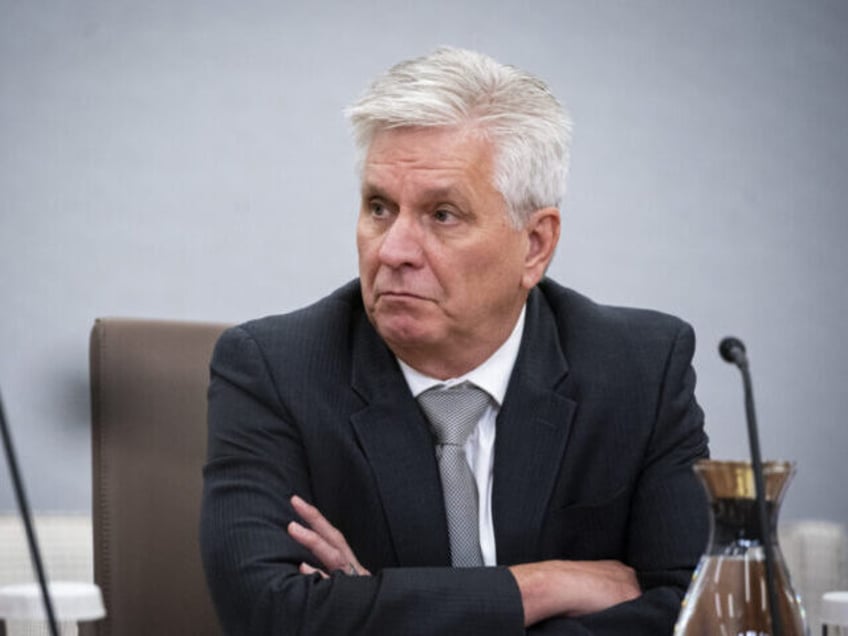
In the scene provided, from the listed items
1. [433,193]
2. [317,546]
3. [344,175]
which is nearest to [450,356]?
[433,193]

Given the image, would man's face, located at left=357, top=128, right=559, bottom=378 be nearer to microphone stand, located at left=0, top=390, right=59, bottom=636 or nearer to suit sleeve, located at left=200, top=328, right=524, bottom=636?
suit sleeve, located at left=200, top=328, right=524, bottom=636

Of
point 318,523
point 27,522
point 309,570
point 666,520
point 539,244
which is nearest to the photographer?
point 27,522

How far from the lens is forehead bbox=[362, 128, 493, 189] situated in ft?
6.43

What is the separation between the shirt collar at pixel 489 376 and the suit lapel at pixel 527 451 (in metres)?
0.02

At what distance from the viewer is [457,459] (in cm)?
206

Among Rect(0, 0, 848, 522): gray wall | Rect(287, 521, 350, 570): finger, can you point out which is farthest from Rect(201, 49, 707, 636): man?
Rect(0, 0, 848, 522): gray wall

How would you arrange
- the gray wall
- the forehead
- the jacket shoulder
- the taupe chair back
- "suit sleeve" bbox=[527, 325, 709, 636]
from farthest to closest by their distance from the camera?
1. the gray wall
2. the jacket shoulder
3. the taupe chair back
4. the forehead
5. "suit sleeve" bbox=[527, 325, 709, 636]

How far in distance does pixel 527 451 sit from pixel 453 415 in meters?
0.13

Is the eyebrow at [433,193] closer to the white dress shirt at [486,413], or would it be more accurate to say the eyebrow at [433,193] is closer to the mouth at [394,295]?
the mouth at [394,295]

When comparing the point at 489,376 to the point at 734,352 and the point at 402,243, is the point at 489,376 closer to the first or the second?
the point at 402,243

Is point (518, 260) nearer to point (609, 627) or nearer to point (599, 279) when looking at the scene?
point (609, 627)

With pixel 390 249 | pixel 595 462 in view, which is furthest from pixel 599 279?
pixel 390 249

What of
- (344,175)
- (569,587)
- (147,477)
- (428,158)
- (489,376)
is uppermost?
(428,158)

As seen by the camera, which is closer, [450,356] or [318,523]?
[318,523]
